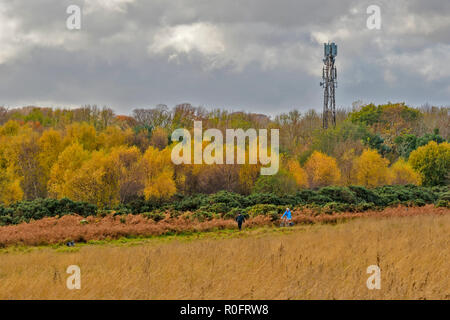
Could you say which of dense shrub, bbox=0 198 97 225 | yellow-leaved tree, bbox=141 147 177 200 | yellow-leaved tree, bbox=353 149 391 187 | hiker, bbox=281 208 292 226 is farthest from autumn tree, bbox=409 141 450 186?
dense shrub, bbox=0 198 97 225

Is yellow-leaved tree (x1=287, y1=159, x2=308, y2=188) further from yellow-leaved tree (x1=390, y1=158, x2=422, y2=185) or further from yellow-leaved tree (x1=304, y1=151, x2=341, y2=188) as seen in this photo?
yellow-leaved tree (x1=390, y1=158, x2=422, y2=185)

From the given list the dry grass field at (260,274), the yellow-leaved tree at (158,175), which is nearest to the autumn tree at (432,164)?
the yellow-leaved tree at (158,175)

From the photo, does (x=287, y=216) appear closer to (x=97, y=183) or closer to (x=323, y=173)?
(x=97, y=183)

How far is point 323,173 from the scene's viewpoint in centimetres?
4759

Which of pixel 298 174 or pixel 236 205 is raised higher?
pixel 298 174

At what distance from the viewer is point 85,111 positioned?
78.2 meters

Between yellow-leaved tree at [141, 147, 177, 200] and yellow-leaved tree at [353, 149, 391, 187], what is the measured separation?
61.4 ft

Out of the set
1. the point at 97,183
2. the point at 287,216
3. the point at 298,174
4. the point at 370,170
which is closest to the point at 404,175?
the point at 370,170

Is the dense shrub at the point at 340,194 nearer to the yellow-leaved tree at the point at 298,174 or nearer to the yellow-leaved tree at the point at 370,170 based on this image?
the yellow-leaved tree at the point at 298,174

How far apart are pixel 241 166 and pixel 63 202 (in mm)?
16102

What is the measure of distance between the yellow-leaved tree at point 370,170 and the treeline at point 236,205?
7.61 meters

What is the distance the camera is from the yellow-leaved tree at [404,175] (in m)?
51.6

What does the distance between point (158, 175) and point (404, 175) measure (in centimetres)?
2593

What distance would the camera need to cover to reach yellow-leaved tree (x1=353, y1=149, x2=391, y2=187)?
49.3 metres
